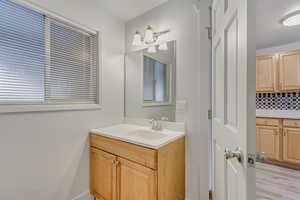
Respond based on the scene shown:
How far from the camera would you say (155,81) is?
1.92 meters

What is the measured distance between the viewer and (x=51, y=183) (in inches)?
55.3

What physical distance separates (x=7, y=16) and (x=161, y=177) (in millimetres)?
1859

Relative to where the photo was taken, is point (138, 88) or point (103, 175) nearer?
point (103, 175)

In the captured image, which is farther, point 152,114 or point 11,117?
point 152,114

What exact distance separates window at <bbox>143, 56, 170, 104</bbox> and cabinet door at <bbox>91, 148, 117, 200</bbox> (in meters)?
0.86

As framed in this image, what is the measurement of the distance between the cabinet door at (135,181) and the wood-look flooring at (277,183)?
1502 millimetres

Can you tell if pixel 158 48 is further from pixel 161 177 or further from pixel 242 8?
pixel 161 177

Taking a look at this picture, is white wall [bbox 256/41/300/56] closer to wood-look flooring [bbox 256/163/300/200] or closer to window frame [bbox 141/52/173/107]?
wood-look flooring [bbox 256/163/300/200]

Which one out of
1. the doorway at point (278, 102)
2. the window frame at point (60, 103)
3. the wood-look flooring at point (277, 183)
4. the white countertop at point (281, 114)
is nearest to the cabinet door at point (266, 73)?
the doorway at point (278, 102)

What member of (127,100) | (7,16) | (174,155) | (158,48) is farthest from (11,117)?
(158,48)

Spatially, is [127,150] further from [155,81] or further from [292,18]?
[292,18]

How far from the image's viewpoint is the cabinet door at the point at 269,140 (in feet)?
9.02

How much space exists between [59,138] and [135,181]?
2.86 feet

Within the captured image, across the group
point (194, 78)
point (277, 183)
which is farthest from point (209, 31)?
point (277, 183)
